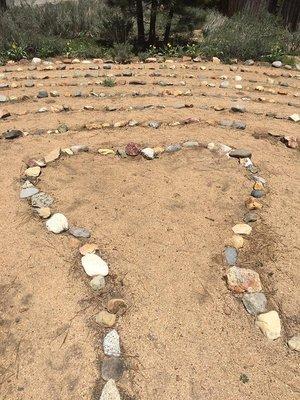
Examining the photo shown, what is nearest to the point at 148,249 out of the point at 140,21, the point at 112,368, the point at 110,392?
the point at 112,368

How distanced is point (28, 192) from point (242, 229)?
8.26 feet

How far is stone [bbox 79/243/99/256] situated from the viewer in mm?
4420

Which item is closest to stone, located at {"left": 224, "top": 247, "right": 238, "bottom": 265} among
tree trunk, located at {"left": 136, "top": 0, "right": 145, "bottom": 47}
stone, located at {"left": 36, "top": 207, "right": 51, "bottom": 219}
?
stone, located at {"left": 36, "top": 207, "right": 51, "bottom": 219}

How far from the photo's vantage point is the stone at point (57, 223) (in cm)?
470

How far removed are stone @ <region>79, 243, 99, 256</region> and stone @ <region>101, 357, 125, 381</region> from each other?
1220mm

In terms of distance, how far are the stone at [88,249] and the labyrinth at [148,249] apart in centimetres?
1

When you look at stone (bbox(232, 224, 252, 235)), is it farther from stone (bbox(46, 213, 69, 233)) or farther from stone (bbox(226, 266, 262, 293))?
stone (bbox(46, 213, 69, 233))

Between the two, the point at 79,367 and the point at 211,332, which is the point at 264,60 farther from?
the point at 79,367

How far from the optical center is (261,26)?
1117 centimetres

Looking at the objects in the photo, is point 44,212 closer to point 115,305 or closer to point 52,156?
point 52,156

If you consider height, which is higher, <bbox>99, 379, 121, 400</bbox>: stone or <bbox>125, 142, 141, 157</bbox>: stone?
<bbox>99, 379, 121, 400</bbox>: stone

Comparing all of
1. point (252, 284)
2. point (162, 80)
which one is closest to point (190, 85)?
point (162, 80)

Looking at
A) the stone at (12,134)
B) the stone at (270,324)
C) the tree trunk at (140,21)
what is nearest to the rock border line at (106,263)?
the stone at (270,324)

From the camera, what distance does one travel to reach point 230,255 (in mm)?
4488
